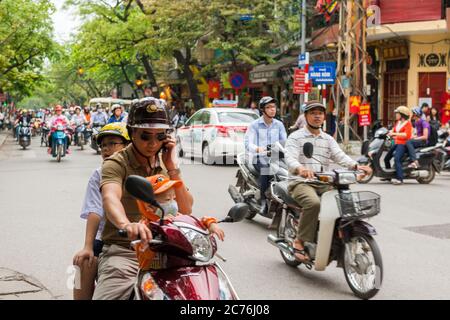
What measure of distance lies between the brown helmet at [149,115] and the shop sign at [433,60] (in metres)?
22.5

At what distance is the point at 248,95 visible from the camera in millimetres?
38312

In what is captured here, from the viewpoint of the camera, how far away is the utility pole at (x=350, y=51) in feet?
67.8

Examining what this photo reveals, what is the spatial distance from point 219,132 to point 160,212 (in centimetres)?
1507

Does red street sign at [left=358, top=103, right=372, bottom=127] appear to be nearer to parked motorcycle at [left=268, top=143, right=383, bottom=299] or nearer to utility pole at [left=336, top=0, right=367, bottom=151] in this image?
utility pole at [left=336, top=0, right=367, bottom=151]

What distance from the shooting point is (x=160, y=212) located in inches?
125

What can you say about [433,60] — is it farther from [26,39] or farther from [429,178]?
[26,39]

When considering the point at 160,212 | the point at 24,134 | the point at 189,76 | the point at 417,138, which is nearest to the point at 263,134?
the point at 417,138

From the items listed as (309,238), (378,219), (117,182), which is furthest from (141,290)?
(378,219)

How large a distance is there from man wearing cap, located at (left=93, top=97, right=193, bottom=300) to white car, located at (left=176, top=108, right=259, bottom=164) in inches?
565

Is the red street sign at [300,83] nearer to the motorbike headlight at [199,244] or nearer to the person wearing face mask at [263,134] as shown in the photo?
the person wearing face mask at [263,134]

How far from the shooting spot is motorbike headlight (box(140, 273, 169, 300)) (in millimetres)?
2963
